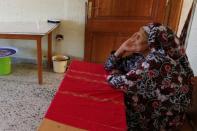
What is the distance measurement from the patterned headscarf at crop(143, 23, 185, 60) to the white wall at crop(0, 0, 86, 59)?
1690 mm

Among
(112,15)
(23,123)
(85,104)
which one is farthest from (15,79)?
(85,104)

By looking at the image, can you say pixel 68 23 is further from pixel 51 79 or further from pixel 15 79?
pixel 15 79

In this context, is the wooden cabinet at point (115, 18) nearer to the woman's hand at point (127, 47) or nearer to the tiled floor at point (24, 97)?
the tiled floor at point (24, 97)

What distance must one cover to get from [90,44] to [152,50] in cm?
158

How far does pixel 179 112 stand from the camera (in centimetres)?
155

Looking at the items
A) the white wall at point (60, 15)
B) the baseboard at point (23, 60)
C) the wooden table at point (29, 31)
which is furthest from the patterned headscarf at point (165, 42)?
the baseboard at point (23, 60)

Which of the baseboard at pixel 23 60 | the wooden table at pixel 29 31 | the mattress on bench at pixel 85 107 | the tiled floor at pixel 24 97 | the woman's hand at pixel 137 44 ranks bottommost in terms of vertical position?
the tiled floor at pixel 24 97

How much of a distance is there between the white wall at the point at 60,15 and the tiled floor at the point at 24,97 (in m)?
0.47

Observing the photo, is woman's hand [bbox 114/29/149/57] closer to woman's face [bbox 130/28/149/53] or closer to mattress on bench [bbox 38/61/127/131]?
woman's face [bbox 130/28/149/53]

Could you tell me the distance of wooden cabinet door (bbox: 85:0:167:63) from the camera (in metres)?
2.90

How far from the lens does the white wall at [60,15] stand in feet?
10.2

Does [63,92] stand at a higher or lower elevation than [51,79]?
higher

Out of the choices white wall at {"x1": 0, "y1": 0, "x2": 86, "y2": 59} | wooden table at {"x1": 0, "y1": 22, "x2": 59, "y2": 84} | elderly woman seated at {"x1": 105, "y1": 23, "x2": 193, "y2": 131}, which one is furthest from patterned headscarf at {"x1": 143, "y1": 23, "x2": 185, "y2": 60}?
white wall at {"x1": 0, "y1": 0, "x2": 86, "y2": 59}

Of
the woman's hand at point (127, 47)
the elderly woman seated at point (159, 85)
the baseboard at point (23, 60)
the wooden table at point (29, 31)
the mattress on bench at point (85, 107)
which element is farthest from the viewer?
the baseboard at point (23, 60)
